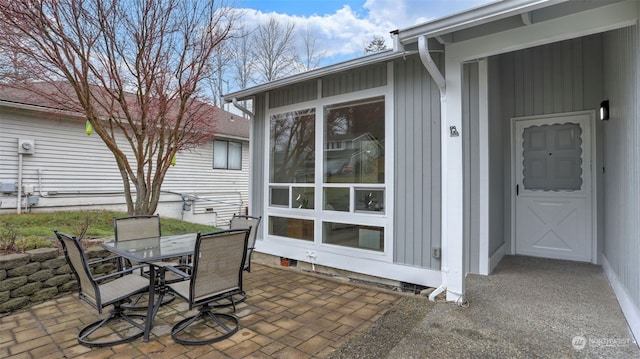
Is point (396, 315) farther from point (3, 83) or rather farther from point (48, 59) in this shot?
point (3, 83)

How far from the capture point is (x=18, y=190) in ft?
25.1

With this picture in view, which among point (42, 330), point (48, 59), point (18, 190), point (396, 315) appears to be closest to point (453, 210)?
point (396, 315)

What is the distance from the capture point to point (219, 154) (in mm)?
11953

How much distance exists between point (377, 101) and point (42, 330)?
14.4 ft

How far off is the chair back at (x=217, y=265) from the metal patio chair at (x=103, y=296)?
657 mm

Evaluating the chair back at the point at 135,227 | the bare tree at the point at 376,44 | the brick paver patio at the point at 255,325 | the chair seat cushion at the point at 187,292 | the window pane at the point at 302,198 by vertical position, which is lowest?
the brick paver patio at the point at 255,325

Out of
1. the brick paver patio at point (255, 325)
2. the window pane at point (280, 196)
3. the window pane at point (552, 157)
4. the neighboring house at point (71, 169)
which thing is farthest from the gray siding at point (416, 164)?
the neighboring house at point (71, 169)

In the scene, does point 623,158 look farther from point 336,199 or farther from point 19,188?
point 19,188

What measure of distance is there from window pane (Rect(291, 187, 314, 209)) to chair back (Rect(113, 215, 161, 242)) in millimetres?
2026

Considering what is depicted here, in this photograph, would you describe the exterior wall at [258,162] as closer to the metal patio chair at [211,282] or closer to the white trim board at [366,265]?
the white trim board at [366,265]

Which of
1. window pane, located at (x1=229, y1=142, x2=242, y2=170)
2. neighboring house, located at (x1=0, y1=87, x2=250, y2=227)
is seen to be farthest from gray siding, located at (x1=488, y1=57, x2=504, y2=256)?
window pane, located at (x1=229, y1=142, x2=242, y2=170)

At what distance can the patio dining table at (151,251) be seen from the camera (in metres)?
2.91

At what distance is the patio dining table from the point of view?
2.91 meters

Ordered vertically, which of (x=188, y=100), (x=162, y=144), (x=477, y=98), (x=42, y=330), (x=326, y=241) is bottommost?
(x=42, y=330)
